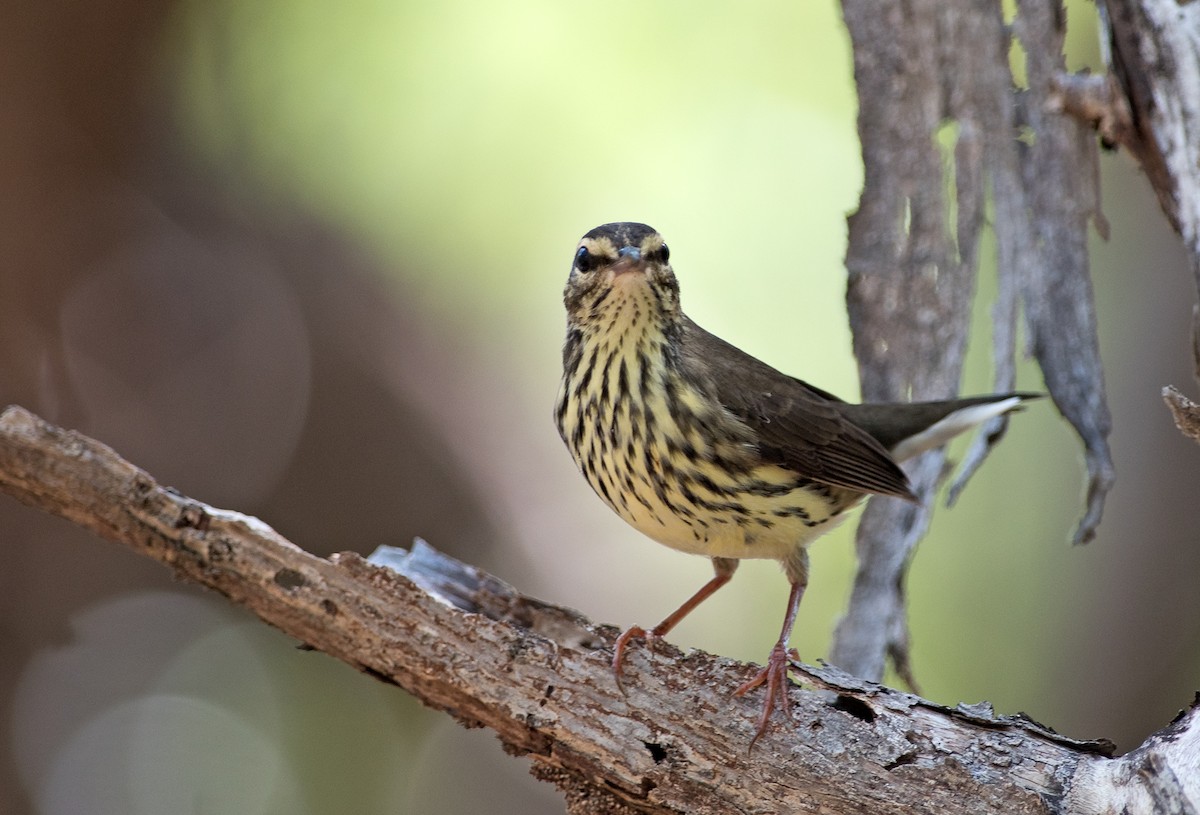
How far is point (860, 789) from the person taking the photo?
3.06m

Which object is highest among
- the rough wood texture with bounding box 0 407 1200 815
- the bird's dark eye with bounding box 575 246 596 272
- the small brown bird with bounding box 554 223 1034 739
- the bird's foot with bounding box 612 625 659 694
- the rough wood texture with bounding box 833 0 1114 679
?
the rough wood texture with bounding box 833 0 1114 679

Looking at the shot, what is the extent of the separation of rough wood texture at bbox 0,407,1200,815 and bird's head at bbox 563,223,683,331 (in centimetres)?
116

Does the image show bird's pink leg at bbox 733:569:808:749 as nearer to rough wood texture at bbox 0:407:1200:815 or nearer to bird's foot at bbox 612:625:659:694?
rough wood texture at bbox 0:407:1200:815

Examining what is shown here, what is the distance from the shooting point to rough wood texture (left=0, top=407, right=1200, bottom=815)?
2.98 metres

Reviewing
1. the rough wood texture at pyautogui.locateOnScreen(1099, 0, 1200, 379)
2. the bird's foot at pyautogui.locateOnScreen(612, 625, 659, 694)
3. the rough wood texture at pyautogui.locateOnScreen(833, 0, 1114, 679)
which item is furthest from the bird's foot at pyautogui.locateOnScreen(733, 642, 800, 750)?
the rough wood texture at pyautogui.locateOnScreen(1099, 0, 1200, 379)

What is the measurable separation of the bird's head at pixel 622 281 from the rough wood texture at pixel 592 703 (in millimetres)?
1156

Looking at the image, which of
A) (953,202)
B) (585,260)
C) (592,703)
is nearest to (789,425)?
(585,260)

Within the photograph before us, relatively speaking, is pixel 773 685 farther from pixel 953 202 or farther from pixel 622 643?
pixel 953 202

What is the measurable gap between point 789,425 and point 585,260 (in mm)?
915

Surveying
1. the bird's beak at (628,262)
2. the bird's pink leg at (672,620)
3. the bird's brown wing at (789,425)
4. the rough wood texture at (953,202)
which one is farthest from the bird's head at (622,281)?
the bird's pink leg at (672,620)

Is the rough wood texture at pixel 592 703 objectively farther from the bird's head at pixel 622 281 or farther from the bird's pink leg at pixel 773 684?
the bird's head at pixel 622 281

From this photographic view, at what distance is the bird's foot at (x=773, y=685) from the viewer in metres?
3.23

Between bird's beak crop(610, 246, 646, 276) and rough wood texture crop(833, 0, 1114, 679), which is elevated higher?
rough wood texture crop(833, 0, 1114, 679)

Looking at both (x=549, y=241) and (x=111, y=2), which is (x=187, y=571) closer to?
(x=111, y=2)
